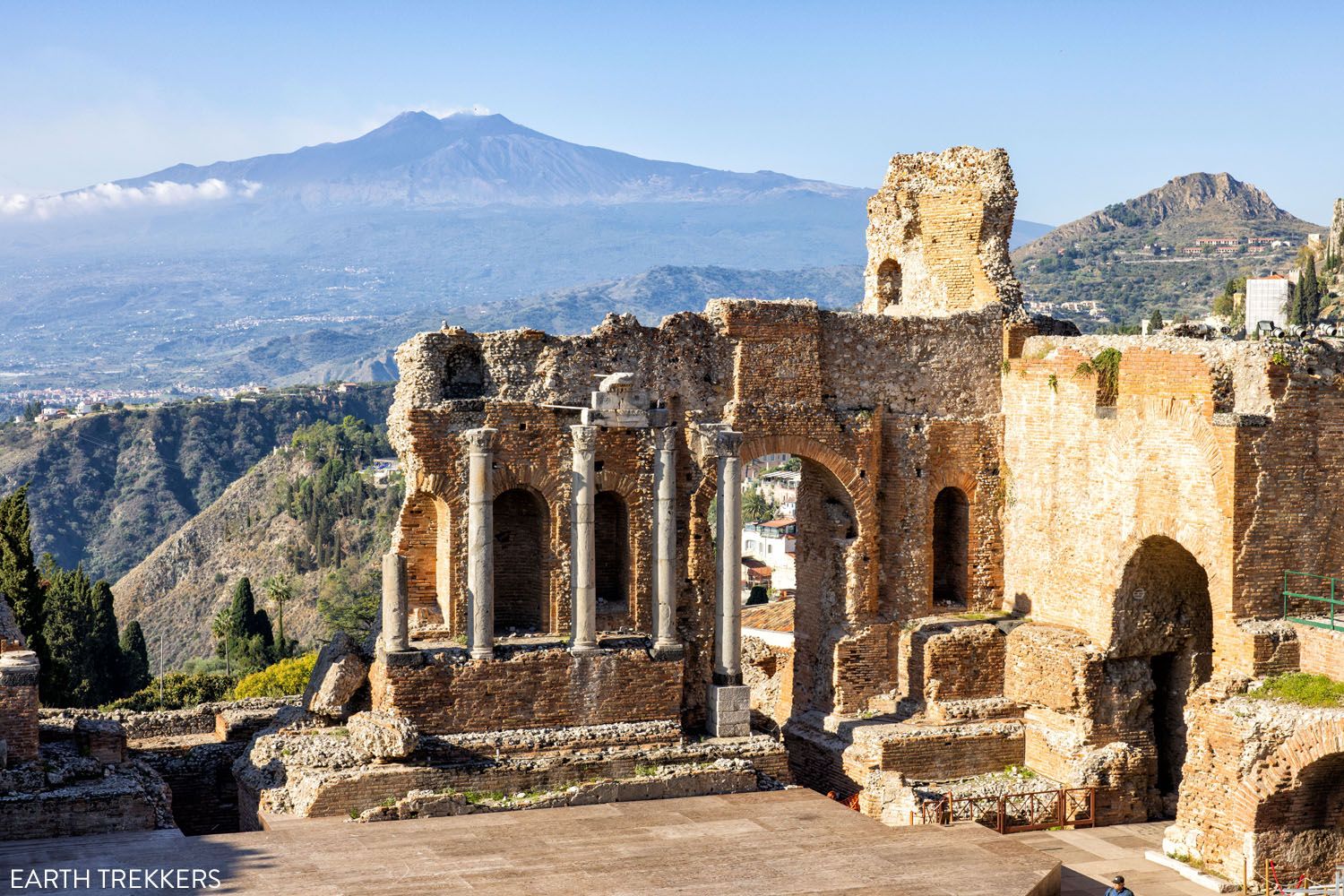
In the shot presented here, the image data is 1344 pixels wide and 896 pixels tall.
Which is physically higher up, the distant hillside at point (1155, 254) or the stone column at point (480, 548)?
the distant hillside at point (1155, 254)

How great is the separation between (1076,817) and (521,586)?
836cm

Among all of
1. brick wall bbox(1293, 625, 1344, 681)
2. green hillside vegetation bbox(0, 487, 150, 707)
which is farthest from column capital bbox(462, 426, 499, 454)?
green hillside vegetation bbox(0, 487, 150, 707)

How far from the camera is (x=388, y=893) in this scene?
55.0ft

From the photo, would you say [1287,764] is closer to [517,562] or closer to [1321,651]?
[1321,651]

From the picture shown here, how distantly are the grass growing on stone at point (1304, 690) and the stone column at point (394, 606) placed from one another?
10682 millimetres

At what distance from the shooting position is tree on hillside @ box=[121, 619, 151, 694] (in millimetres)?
50031

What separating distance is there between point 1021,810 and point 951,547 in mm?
5303

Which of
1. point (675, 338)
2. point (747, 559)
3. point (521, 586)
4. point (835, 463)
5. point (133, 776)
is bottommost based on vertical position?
point (747, 559)

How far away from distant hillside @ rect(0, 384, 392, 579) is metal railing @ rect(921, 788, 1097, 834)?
120 meters

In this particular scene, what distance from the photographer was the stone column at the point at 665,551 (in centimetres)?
2331

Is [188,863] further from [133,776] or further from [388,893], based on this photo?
[133,776]

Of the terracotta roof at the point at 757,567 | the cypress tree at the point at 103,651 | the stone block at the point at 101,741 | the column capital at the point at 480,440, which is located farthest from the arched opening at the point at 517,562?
the terracotta roof at the point at 757,567

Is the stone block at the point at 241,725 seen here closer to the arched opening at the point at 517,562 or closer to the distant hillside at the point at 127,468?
the arched opening at the point at 517,562

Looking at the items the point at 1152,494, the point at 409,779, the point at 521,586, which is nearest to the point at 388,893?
the point at 409,779
